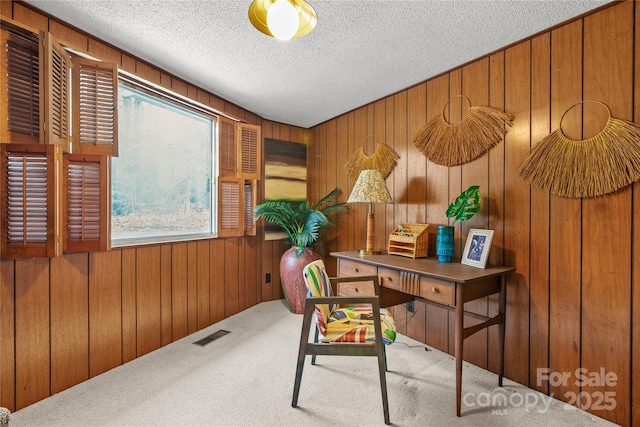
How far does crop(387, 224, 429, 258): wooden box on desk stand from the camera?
238 centimetres

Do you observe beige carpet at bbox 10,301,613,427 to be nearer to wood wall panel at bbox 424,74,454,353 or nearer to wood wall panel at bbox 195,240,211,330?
wood wall panel at bbox 424,74,454,353

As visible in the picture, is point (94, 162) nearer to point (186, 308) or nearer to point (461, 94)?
point (186, 308)

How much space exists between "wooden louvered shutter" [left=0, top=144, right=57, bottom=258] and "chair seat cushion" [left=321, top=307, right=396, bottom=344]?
1650 millimetres

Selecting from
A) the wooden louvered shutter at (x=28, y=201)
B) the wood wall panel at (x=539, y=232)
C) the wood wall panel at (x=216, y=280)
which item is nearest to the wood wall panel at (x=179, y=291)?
the wood wall panel at (x=216, y=280)

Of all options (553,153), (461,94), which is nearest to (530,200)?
(553,153)

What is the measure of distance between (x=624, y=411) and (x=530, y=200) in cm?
122

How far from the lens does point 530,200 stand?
1.98 metres

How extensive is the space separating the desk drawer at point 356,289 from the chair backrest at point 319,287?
15.7 inches

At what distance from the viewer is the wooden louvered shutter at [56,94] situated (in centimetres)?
163

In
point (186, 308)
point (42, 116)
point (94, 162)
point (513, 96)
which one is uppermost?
point (513, 96)

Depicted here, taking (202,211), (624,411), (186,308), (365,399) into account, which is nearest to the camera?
(624,411)

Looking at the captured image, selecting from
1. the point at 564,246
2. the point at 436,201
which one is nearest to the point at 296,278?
the point at 436,201

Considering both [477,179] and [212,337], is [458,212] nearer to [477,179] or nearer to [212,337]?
[477,179]

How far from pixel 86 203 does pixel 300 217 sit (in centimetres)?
199
